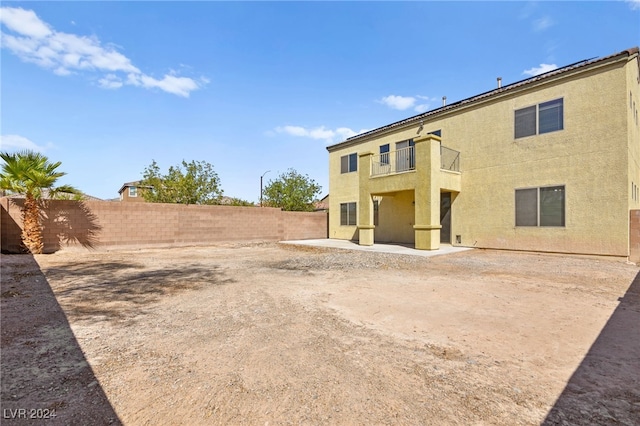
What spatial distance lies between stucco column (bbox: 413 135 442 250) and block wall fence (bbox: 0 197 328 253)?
10613mm

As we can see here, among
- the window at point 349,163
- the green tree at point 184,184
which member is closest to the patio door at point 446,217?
the window at point 349,163

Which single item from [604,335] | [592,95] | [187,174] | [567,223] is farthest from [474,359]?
[187,174]

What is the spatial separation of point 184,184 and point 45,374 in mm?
21905

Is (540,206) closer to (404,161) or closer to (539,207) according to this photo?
(539,207)

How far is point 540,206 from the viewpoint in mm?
12148

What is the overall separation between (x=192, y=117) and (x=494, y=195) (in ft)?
57.3

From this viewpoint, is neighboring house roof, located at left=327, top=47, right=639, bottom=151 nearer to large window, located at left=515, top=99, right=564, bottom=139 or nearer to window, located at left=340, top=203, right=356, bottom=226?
large window, located at left=515, top=99, right=564, bottom=139

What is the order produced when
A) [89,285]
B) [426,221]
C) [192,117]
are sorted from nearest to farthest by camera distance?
[89,285]
[426,221]
[192,117]

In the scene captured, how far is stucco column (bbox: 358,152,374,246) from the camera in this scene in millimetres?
15891

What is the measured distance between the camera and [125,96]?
518 inches

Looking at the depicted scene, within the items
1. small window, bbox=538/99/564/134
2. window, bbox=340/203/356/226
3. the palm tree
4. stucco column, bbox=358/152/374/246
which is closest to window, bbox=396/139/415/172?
stucco column, bbox=358/152/374/246

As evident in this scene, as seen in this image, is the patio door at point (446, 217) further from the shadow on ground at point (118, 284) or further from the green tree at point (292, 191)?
the green tree at point (292, 191)

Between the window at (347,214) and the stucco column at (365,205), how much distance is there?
3.81m

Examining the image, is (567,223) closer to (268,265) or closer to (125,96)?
(268,265)
